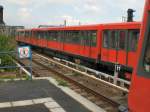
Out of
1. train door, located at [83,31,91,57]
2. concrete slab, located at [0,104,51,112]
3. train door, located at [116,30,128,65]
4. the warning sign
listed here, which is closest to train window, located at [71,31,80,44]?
train door, located at [83,31,91,57]

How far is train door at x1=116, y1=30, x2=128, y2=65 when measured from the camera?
1552cm

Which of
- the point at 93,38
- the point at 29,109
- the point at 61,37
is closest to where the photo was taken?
the point at 29,109

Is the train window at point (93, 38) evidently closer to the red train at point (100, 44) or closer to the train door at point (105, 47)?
the red train at point (100, 44)

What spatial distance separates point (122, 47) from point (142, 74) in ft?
37.9

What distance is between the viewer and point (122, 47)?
15.9 m

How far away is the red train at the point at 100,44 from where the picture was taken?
15133 millimetres

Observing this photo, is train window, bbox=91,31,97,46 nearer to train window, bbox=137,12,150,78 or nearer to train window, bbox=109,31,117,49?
train window, bbox=109,31,117,49

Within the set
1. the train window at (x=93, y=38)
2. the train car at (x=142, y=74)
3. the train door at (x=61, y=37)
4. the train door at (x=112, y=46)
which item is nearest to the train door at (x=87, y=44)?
the train window at (x=93, y=38)

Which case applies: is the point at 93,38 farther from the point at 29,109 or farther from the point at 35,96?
the point at 29,109

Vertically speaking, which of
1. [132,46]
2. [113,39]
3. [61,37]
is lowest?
[61,37]

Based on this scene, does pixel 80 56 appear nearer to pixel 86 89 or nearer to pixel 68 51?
pixel 68 51

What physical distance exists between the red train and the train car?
7.62 meters

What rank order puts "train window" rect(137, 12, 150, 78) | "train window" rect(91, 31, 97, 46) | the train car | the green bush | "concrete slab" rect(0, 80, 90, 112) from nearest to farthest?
the train car, "train window" rect(137, 12, 150, 78), "concrete slab" rect(0, 80, 90, 112), the green bush, "train window" rect(91, 31, 97, 46)

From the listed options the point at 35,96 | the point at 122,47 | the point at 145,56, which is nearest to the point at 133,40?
the point at 122,47
